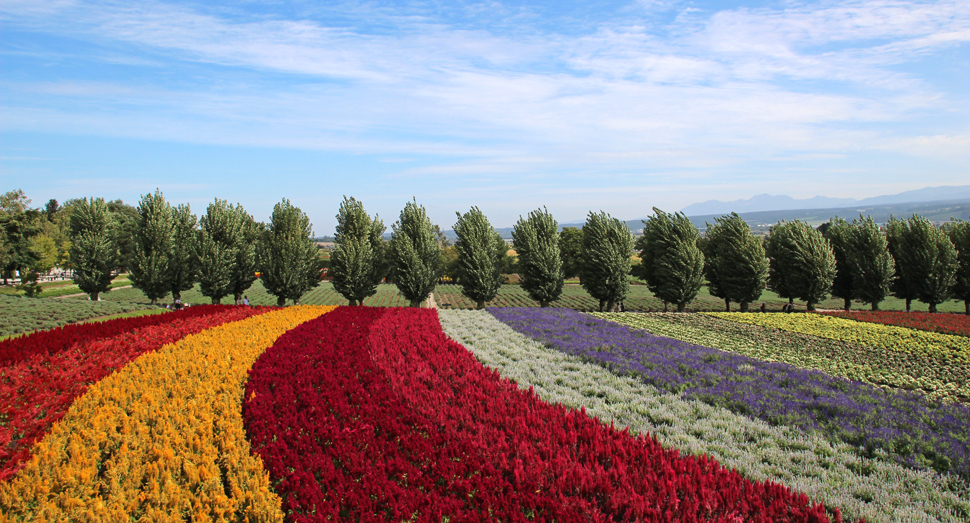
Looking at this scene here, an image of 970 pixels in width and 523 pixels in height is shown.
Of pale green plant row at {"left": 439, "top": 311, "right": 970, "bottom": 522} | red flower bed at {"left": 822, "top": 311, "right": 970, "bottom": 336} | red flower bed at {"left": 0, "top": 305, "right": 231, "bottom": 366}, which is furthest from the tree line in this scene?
pale green plant row at {"left": 439, "top": 311, "right": 970, "bottom": 522}

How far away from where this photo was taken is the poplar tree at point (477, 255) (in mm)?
34444

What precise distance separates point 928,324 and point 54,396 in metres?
33.4

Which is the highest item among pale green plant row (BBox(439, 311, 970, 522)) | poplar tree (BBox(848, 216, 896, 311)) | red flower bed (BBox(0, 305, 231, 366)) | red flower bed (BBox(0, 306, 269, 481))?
poplar tree (BBox(848, 216, 896, 311))

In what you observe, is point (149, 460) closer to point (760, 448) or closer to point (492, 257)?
point (760, 448)

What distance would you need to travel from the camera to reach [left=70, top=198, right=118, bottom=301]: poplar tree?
124 ft

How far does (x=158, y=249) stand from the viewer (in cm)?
3469

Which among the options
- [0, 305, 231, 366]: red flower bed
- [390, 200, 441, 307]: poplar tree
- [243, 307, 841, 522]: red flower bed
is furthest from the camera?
[390, 200, 441, 307]: poplar tree

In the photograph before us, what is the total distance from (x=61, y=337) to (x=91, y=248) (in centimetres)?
3174

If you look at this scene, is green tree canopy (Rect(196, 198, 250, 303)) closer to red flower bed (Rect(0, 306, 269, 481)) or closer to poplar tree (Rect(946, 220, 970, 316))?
red flower bed (Rect(0, 306, 269, 481))

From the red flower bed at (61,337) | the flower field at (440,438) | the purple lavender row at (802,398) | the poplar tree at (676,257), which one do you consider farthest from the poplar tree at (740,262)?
the red flower bed at (61,337)

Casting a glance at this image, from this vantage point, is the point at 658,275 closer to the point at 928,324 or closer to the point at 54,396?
the point at 928,324

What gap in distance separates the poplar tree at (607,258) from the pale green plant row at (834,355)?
430 inches

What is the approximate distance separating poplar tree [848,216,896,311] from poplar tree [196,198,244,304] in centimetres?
4988

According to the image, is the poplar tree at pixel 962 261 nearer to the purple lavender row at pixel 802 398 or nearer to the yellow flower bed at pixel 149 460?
the purple lavender row at pixel 802 398
